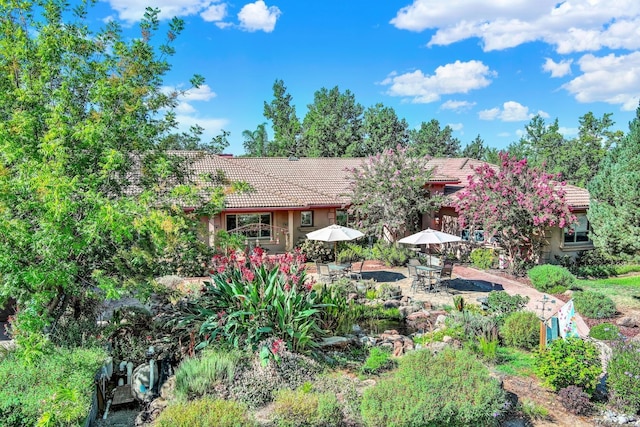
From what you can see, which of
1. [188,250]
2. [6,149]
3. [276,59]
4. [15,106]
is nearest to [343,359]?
[188,250]

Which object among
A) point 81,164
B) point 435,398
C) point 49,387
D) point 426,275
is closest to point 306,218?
point 426,275

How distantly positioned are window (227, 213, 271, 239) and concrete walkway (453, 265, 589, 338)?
32.2 ft

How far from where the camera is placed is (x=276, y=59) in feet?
83.0

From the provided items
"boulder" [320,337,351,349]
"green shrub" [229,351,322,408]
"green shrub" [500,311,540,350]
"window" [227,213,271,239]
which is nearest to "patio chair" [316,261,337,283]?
"window" [227,213,271,239]

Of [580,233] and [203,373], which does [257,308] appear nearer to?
[203,373]

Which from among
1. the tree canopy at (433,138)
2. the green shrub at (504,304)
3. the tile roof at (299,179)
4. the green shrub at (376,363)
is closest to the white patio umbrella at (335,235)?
the tile roof at (299,179)

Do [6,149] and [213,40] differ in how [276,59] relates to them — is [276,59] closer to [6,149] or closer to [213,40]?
[213,40]

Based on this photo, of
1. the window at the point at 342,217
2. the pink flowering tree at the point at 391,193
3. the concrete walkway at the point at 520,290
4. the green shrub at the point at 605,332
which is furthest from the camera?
the window at the point at 342,217

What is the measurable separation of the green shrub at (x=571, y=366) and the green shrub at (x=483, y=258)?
13.0m

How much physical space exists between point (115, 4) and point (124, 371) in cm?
708

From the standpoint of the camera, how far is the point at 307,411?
613 centimetres

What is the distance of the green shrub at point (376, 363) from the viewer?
8438mm

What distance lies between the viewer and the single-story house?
70.9 feet

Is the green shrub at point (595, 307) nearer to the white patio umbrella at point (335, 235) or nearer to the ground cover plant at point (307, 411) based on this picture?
the white patio umbrella at point (335, 235)
